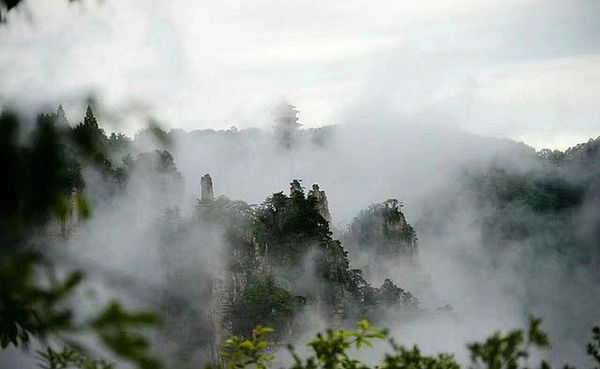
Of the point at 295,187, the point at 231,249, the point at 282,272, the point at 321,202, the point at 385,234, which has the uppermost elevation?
the point at 295,187

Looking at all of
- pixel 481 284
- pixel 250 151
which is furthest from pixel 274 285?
pixel 250 151

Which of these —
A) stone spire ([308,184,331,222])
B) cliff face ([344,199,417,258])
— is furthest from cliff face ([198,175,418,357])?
cliff face ([344,199,417,258])

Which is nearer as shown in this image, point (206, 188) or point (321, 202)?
point (206, 188)

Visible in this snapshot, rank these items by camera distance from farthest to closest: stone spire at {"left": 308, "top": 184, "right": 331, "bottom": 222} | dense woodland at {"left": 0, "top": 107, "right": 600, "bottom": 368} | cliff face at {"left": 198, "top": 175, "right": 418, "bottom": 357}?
stone spire at {"left": 308, "top": 184, "right": 331, "bottom": 222}
cliff face at {"left": 198, "top": 175, "right": 418, "bottom": 357}
dense woodland at {"left": 0, "top": 107, "right": 600, "bottom": 368}

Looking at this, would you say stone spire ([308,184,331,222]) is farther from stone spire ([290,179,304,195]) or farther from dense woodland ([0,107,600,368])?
stone spire ([290,179,304,195])

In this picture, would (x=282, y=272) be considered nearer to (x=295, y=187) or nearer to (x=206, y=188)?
(x=206, y=188)

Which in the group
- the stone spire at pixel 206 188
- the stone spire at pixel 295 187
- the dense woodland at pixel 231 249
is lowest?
the dense woodland at pixel 231 249

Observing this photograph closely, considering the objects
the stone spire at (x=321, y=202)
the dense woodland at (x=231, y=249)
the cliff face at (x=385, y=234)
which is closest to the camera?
the dense woodland at (x=231, y=249)

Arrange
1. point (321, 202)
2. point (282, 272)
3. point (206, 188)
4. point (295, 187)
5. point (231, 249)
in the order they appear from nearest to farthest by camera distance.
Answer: point (231, 249)
point (206, 188)
point (282, 272)
point (295, 187)
point (321, 202)

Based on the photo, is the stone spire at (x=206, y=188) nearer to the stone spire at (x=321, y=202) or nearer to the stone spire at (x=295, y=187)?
the stone spire at (x=295, y=187)

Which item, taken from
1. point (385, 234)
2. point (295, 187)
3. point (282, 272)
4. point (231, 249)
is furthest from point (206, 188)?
point (385, 234)

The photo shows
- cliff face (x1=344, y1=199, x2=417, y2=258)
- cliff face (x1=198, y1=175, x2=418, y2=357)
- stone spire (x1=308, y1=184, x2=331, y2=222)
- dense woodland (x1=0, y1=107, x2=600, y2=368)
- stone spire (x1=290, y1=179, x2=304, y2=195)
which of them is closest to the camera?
dense woodland (x1=0, y1=107, x2=600, y2=368)

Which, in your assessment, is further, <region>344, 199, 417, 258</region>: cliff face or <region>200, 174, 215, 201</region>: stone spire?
<region>344, 199, 417, 258</region>: cliff face

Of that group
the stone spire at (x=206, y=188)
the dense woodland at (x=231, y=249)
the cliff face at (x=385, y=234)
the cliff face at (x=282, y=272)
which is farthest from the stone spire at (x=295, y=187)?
the cliff face at (x=385, y=234)
